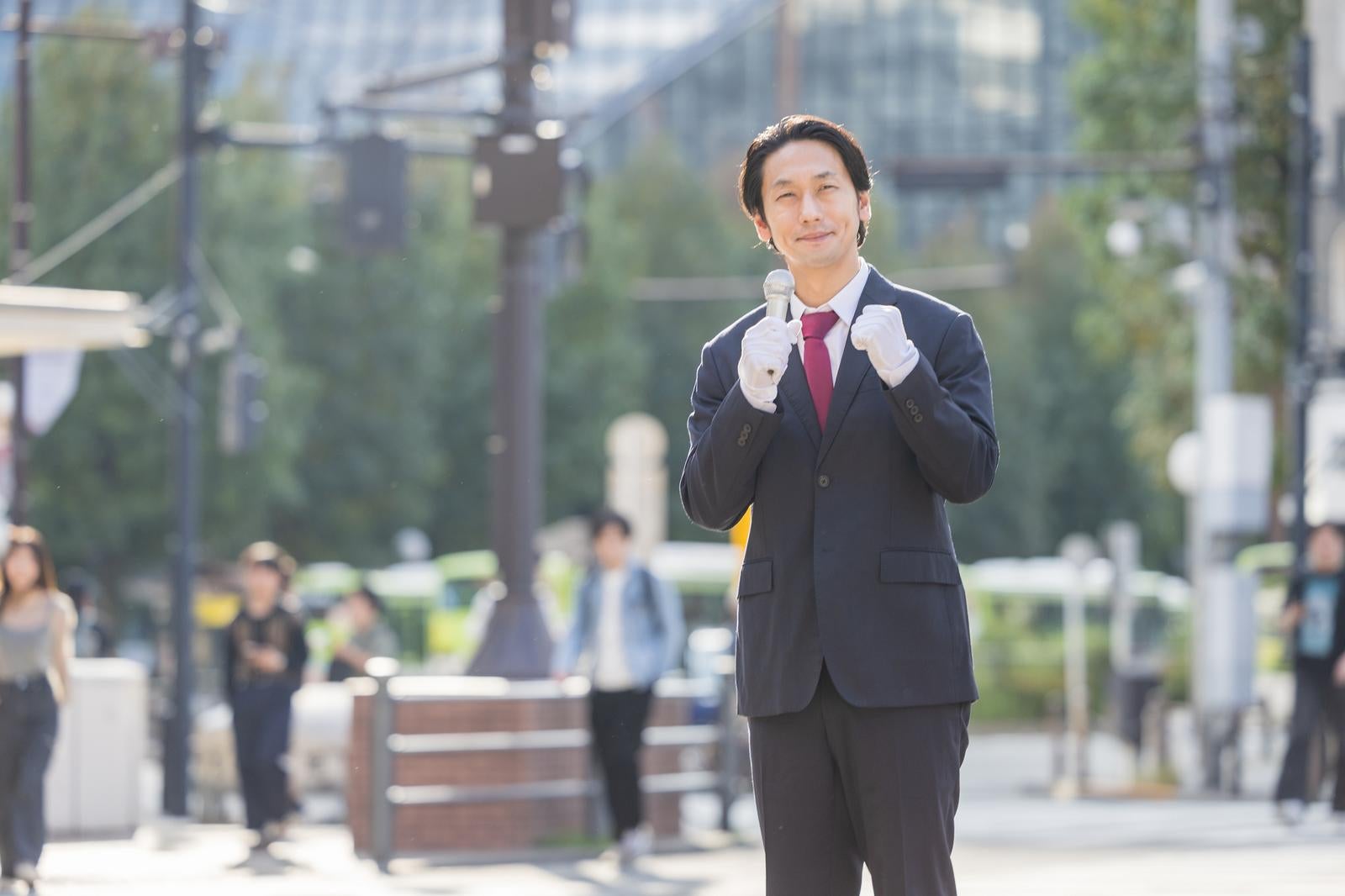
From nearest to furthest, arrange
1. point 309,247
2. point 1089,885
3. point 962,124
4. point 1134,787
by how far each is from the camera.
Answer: point 1089,885 → point 1134,787 → point 309,247 → point 962,124

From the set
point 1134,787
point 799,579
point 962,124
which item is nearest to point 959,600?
point 799,579

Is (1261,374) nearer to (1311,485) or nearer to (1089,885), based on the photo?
(1311,485)

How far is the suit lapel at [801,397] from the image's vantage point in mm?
4270

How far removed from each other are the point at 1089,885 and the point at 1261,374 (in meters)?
22.1

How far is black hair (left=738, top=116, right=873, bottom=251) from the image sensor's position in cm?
436

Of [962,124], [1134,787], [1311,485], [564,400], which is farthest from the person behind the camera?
[962,124]

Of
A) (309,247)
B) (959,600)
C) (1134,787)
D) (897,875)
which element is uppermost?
(309,247)

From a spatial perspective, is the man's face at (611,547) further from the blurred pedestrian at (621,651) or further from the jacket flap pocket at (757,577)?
the jacket flap pocket at (757,577)

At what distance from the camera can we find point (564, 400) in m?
55.3

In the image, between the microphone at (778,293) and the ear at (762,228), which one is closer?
the microphone at (778,293)

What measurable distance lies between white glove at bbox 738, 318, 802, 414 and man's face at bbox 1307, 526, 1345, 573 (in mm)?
10544

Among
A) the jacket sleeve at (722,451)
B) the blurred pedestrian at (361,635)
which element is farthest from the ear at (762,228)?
the blurred pedestrian at (361,635)

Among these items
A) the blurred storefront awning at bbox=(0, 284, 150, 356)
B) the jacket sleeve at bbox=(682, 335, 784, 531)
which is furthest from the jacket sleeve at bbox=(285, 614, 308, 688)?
the jacket sleeve at bbox=(682, 335, 784, 531)

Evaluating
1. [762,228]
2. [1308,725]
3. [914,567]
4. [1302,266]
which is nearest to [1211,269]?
[1302,266]
